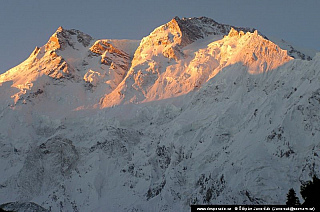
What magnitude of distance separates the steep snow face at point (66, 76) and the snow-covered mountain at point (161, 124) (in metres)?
0.38

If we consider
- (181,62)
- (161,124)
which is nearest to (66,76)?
(181,62)

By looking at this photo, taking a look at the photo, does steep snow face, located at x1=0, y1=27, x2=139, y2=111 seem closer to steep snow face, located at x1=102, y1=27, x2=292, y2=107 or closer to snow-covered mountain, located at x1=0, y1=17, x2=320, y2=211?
snow-covered mountain, located at x1=0, y1=17, x2=320, y2=211

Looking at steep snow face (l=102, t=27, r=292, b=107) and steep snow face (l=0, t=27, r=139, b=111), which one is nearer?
steep snow face (l=102, t=27, r=292, b=107)

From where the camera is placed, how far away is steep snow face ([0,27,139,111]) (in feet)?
574

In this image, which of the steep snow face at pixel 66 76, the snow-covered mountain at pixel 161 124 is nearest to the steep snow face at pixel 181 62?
the snow-covered mountain at pixel 161 124

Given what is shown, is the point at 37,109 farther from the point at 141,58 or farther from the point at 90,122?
the point at 141,58

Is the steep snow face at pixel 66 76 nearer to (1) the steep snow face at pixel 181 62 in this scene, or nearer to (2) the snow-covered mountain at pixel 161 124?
(2) the snow-covered mountain at pixel 161 124

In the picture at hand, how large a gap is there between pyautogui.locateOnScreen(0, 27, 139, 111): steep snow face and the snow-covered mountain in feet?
1.24

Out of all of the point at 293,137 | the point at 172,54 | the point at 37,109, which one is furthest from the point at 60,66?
the point at 293,137

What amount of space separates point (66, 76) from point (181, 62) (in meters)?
34.8

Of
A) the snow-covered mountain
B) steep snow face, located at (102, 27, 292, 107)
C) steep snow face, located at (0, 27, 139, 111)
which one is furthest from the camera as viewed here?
steep snow face, located at (0, 27, 139, 111)

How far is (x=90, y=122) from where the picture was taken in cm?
16550

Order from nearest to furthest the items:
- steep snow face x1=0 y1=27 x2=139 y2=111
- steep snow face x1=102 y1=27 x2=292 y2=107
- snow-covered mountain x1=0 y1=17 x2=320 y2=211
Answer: snow-covered mountain x1=0 y1=17 x2=320 y2=211
steep snow face x1=102 y1=27 x2=292 y2=107
steep snow face x1=0 y1=27 x2=139 y2=111

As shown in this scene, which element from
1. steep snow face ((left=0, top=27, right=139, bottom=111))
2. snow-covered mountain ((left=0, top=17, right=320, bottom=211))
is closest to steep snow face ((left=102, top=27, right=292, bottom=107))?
snow-covered mountain ((left=0, top=17, right=320, bottom=211))
